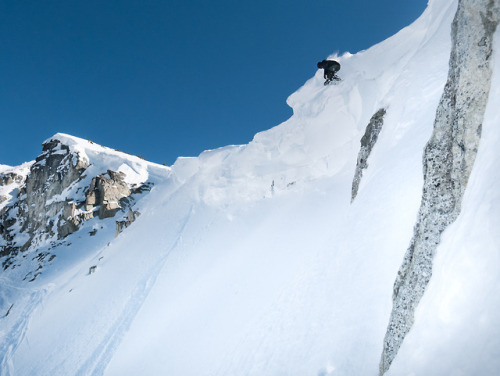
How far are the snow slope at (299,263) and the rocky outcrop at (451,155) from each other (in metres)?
0.35

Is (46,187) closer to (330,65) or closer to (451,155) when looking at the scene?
(330,65)

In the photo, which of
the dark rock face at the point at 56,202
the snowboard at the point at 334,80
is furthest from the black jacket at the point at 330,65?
the dark rock face at the point at 56,202

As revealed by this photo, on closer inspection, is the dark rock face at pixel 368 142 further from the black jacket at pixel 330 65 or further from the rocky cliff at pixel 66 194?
the rocky cliff at pixel 66 194

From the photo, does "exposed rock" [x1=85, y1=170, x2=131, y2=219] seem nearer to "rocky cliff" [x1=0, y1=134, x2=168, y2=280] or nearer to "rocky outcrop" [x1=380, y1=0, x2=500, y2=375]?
"rocky cliff" [x1=0, y1=134, x2=168, y2=280]

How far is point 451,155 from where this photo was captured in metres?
4.35

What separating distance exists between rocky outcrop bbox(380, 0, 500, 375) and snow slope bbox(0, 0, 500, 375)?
0.35 metres

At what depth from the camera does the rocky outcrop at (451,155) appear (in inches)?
158

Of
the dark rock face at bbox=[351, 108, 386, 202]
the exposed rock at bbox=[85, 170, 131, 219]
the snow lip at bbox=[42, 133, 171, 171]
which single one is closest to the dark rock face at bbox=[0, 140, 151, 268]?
the exposed rock at bbox=[85, 170, 131, 219]

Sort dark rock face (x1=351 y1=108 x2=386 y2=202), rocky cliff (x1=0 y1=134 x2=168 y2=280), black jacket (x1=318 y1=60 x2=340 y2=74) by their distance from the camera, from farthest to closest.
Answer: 1. rocky cliff (x1=0 y1=134 x2=168 y2=280)
2. black jacket (x1=318 y1=60 x2=340 y2=74)
3. dark rock face (x1=351 y1=108 x2=386 y2=202)

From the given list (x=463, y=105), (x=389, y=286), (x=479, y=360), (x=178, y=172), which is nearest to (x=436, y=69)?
(x=463, y=105)

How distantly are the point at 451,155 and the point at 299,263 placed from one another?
29.3 feet

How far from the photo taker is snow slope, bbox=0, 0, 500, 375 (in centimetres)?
321

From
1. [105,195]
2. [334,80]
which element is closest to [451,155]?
[334,80]

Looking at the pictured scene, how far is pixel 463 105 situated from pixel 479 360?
376 cm
